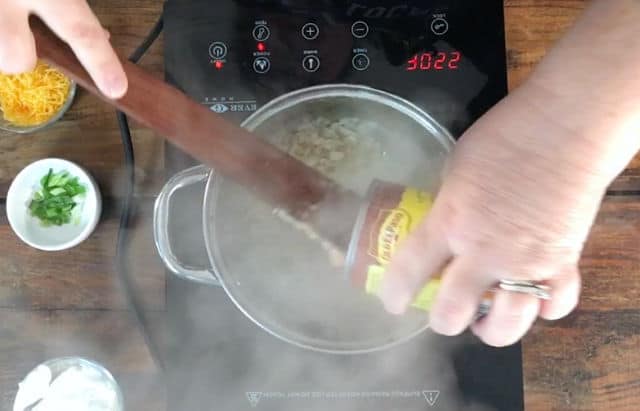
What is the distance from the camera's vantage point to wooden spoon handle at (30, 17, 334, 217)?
582 mm

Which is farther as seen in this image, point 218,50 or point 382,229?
point 218,50

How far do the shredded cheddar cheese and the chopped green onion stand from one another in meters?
0.07

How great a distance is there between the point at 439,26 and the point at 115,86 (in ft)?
1.25

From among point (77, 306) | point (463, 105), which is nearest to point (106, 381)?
point (77, 306)

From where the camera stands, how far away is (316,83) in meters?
0.79

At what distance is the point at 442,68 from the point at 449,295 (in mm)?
324

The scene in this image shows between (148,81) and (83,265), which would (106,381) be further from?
(148,81)

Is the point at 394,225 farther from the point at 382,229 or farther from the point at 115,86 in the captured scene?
the point at 115,86

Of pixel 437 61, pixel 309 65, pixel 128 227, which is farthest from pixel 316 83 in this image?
pixel 128 227

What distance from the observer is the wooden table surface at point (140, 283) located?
2.52ft

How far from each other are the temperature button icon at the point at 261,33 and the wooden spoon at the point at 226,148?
0.21 metres

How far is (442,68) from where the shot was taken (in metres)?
0.78

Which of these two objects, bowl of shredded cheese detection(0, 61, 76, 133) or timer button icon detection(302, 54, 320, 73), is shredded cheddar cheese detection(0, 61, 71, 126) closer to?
bowl of shredded cheese detection(0, 61, 76, 133)

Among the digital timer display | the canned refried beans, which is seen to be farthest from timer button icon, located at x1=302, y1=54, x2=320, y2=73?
the canned refried beans
